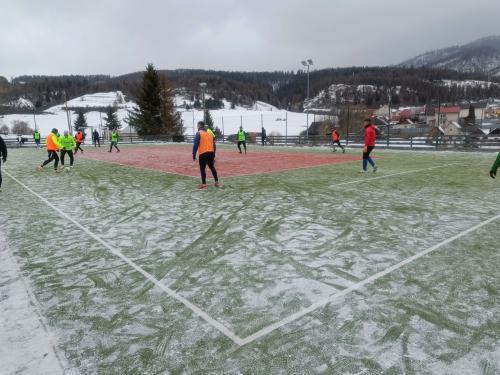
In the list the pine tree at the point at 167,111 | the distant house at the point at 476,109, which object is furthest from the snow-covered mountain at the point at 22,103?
the distant house at the point at 476,109

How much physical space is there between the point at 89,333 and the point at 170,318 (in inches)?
26.3

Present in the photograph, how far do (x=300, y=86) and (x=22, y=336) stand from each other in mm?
171811

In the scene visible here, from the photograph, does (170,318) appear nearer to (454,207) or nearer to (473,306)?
(473,306)

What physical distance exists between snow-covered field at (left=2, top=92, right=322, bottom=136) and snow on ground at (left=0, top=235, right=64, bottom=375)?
3357 centimetres

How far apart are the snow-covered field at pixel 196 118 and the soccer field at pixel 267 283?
30326 millimetres

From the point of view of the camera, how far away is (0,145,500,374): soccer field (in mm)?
2695

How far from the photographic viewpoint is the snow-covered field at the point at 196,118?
2975 inches

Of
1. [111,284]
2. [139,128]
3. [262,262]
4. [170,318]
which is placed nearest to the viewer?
[170,318]

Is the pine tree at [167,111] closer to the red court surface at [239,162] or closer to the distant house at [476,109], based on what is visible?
the red court surface at [239,162]

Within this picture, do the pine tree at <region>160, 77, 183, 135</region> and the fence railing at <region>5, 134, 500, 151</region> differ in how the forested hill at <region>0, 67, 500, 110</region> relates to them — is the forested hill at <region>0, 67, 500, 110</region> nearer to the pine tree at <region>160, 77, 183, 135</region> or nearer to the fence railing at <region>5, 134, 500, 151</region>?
the pine tree at <region>160, 77, 183, 135</region>

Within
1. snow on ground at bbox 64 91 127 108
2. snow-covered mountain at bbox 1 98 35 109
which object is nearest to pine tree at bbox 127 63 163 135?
snow-covered mountain at bbox 1 98 35 109

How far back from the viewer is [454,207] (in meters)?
7.27

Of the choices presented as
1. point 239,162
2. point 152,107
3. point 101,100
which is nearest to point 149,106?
point 152,107

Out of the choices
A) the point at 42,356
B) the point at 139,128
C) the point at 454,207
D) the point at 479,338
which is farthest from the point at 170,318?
the point at 139,128
